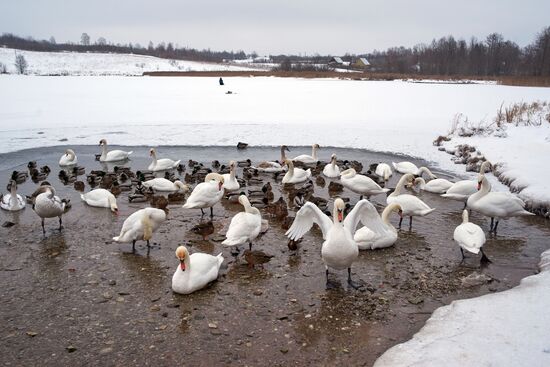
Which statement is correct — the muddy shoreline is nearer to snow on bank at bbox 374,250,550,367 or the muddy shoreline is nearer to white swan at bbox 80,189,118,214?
snow on bank at bbox 374,250,550,367

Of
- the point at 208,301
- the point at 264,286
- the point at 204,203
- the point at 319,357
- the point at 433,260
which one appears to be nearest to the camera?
the point at 319,357

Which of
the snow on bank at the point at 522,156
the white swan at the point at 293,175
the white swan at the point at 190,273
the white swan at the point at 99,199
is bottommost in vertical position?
the white swan at the point at 190,273

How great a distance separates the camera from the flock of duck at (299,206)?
271 inches

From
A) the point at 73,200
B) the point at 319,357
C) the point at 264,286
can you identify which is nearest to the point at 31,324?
the point at 264,286

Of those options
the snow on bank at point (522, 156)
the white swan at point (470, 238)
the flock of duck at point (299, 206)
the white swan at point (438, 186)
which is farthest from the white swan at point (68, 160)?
the snow on bank at point (522, 156)

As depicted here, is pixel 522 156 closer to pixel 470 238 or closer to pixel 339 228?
pixel 470 238

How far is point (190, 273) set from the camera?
6.84 m

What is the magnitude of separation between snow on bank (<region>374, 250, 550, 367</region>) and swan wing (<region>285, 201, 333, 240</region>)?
6.98 ft

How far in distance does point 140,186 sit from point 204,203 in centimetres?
301

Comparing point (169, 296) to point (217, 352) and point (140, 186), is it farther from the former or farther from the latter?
point (140, 186)

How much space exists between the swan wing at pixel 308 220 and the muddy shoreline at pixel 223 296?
0.62 meters

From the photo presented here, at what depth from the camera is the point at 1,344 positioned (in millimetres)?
5668

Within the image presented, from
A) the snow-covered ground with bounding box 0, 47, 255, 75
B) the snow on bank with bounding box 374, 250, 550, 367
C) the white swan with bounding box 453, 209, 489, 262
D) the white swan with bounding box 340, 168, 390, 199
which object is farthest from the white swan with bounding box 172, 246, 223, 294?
the snow-covered ground with bounding box 0, 47, 255, 75

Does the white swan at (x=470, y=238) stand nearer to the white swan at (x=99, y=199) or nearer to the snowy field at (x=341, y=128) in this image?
the snowy field at (x=341, y=128)
